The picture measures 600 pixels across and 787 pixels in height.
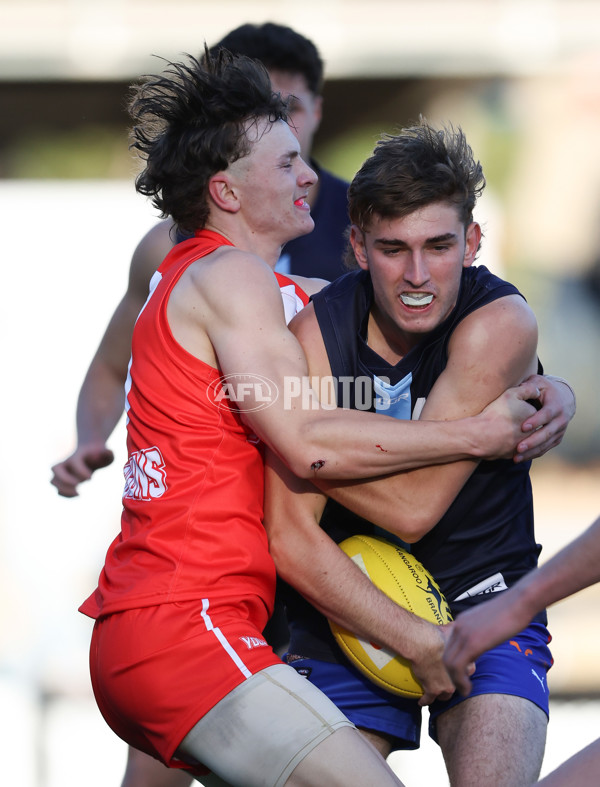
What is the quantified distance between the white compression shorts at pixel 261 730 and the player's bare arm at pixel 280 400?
521 millimetres

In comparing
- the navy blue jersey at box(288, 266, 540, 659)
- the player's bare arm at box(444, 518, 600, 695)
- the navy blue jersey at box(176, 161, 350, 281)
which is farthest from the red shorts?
the navy blue jersey at box(176, 161, 350, 281)

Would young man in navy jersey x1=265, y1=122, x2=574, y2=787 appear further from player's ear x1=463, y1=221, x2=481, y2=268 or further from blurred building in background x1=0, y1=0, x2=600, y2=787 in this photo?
blurred building in background x1=0, y1=0, x2=600, y2=787

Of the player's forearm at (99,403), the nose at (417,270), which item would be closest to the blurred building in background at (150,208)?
the player's forearm at (99,403)

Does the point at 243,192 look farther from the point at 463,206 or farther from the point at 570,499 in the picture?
the point at 570,499

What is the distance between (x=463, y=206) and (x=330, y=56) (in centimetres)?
435

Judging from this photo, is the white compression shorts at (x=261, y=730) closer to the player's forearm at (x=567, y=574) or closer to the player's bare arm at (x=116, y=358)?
the player's forearm at (x=567, y=574)

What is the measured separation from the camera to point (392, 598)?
2.73 m

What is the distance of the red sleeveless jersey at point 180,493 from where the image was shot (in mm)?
2527

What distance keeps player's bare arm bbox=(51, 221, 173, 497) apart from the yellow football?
1.15m

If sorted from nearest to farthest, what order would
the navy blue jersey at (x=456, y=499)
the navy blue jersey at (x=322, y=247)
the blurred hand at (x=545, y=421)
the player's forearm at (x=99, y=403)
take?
the blurred hand at (x=545, y=421), the navy blue jersey at (x=456, y=499), the player's forearm at (x=99, y=403), the navy blue jersey at (x=322, y=247)

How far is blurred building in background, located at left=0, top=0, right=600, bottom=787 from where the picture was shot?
6.77 metres

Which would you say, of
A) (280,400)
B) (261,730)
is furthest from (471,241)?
(261,730)

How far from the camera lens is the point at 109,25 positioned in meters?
6.89

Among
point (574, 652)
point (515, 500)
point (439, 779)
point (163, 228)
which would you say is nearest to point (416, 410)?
point (515, 500)
